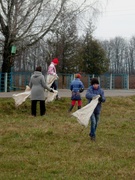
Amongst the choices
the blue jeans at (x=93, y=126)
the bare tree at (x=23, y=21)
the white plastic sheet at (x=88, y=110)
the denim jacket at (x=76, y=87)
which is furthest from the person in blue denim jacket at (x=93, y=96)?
the bare tree at (x=23, y=21)

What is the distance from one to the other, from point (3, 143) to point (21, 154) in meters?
1.10

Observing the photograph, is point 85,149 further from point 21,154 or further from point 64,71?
point 64,71

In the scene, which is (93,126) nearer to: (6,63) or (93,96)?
(93,96)

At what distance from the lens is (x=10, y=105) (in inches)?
606

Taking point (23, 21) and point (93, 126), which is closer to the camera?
point (93, 126)

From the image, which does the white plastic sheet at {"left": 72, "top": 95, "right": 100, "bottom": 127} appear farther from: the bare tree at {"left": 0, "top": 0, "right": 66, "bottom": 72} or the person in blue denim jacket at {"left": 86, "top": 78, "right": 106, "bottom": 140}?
the bare tree at {"left": 0, "top": 0, "right": 66, "bottom": 72}

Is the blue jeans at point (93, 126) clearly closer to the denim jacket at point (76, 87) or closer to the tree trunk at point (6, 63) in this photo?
the denim jacket at point (76, 87)


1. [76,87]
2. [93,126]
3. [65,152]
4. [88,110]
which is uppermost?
[76,87]

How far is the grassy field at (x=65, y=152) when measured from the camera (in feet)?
19.9

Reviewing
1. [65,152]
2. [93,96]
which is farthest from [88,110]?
[65,152]

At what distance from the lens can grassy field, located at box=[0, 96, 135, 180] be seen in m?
6.07

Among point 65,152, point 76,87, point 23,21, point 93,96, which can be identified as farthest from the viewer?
point 23,21

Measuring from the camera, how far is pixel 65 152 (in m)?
7.57

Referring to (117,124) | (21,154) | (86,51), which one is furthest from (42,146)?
(86,51)
